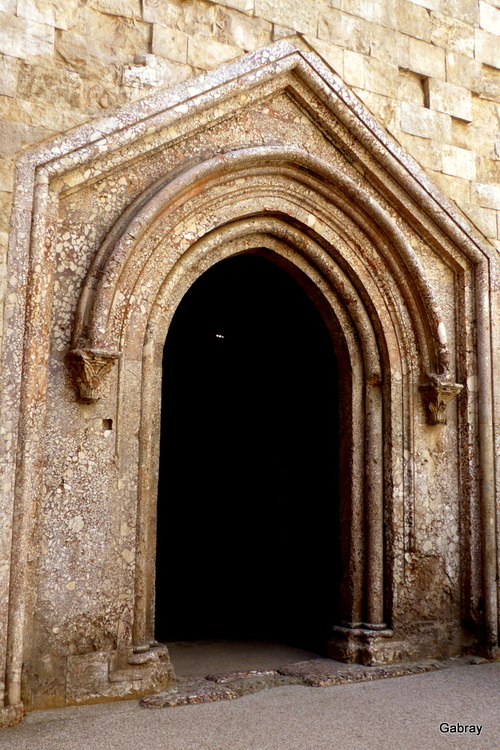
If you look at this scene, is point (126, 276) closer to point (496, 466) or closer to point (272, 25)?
point (272, 25)

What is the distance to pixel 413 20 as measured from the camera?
5379mm

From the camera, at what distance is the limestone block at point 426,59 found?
5.34m

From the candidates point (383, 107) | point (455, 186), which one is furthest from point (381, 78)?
point (455, 186)

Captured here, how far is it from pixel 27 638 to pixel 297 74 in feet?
12.4

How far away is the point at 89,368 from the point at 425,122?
3.10 metres

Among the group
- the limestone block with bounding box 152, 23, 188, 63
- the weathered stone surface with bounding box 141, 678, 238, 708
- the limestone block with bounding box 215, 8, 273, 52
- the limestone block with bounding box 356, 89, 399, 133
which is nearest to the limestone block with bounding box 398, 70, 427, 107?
the limestone block with bounding box 356, 89, 399, 133

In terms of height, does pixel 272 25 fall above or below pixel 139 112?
above

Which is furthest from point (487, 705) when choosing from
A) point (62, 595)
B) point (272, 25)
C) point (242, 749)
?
point (272, 25)

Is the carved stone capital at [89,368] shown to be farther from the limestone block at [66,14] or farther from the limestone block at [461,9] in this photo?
the limestone block at [461,9]

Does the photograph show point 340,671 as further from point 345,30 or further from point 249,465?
point 345,30

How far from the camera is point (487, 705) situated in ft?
13.2

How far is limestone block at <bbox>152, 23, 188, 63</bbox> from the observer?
4.39 metres

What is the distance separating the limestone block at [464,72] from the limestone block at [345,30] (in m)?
0.72

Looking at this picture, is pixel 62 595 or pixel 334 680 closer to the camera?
pixel 62 595
